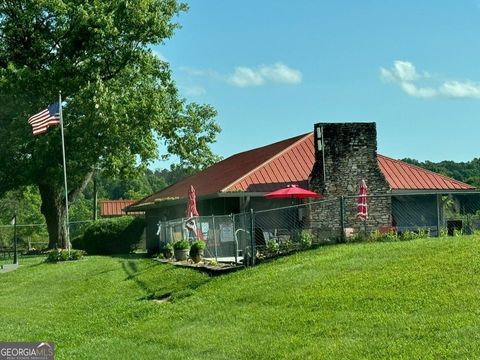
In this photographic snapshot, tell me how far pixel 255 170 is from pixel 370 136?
5.88 m

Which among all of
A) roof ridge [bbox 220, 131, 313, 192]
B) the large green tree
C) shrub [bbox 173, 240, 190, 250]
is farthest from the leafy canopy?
shrub [bbox 173, 240, 190, 250]

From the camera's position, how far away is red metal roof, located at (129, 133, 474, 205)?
27.4 meters

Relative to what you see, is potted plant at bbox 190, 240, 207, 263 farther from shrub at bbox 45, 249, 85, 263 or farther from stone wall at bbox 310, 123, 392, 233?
shrub at bbox 45, 249, 85, 263

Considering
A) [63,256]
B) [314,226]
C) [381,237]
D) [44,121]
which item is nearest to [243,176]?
[314,226]

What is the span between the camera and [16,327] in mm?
12992

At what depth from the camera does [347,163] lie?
23.7 m

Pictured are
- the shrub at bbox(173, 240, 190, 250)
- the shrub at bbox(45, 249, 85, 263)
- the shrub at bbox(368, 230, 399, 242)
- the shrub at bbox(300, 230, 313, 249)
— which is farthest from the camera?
the shrub at bbox(45, 249, 85, 263)

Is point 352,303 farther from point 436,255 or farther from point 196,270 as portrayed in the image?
point 196,270

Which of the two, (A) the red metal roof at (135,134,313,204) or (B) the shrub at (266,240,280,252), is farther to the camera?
(A) the red metal roof at (135,134,313,204)

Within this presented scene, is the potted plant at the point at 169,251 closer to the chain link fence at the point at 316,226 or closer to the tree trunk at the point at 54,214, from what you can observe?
the chain link fence at the point at 316,226
